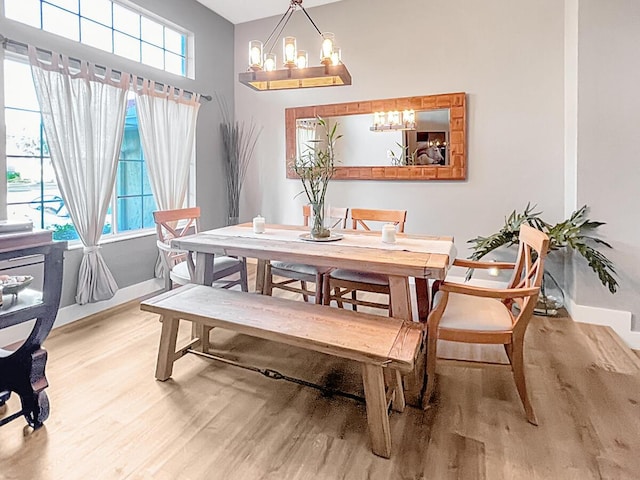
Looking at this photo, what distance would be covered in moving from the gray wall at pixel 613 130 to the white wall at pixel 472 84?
0.57m

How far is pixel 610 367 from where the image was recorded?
2494 millimetres

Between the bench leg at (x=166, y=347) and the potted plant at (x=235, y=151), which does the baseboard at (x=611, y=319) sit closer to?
the bench leg at (x=166, y=347)

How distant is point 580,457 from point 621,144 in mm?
2368

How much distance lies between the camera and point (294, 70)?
8.23ft

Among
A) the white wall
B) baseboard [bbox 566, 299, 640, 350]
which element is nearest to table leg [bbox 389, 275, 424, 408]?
baseboard [bbox 566, 299, 640, 350]

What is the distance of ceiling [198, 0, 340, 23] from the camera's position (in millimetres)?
4352

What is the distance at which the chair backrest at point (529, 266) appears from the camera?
6.20 ft

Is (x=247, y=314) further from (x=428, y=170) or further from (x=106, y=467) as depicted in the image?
(x=428, y=170)

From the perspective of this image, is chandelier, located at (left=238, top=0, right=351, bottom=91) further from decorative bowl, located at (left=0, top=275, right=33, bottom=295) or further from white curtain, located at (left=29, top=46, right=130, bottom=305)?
decorative bowl, located at (left=0, top=275, right=33, bottom=295)

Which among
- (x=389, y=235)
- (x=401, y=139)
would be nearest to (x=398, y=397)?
(x=389, y=235)

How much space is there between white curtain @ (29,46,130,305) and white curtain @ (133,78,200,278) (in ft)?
1.01

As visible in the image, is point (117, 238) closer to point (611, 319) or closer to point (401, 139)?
point (401, 139)

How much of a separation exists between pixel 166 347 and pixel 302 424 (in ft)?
2.98

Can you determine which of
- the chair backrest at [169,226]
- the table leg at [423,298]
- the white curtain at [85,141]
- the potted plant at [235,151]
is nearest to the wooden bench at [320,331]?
the table leg at [423,298]
